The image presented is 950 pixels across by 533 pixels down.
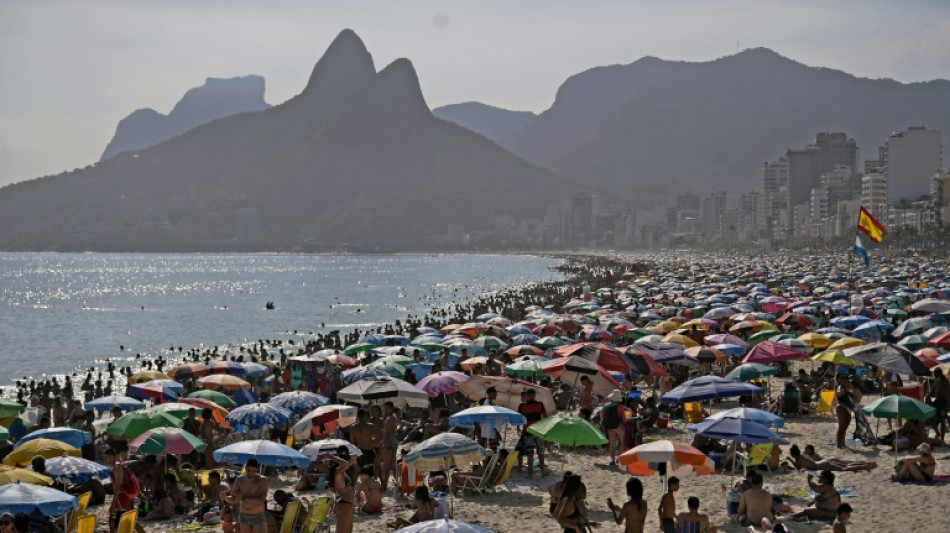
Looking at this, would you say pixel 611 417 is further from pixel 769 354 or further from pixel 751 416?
pixel 769 354

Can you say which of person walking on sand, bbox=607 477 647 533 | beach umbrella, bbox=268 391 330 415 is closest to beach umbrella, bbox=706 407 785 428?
person walking on sand, bbox=607 477 647 533

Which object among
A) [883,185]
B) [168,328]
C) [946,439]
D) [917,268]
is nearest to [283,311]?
[168,328]

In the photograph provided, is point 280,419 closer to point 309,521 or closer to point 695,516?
point 309,521

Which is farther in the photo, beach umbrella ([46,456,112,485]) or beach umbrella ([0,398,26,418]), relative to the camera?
beach umbrella ([0,398,26,418])

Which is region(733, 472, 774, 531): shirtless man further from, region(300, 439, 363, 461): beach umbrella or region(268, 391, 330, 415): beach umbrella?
region(268, 391, 330, 415): beach umbrella

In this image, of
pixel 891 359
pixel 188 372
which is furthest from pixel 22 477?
pixel 891 359
